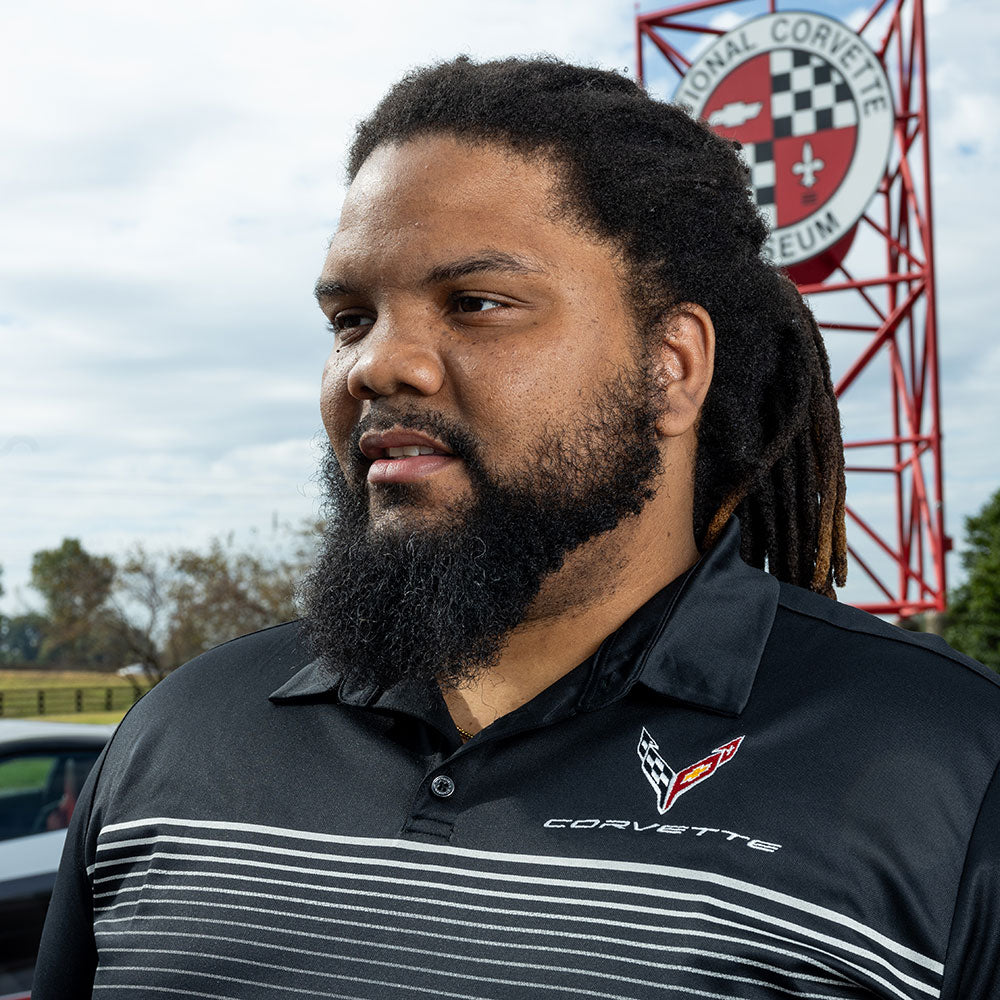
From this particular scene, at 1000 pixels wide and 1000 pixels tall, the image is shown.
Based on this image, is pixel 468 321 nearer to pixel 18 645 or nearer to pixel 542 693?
pixel 542 693

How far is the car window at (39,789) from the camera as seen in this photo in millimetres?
4922

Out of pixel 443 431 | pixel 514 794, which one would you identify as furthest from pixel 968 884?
pixel 443 431

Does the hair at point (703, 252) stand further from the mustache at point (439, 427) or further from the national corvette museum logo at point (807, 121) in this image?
the national corvette museum logo at point (807, 121)

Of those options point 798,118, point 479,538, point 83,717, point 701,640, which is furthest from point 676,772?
point 83,717

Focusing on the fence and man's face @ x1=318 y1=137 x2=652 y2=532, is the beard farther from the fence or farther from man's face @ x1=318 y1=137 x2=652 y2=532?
the fence

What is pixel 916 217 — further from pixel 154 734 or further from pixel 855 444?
pixel 154 734

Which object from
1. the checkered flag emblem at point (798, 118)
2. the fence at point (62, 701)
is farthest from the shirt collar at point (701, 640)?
the fence at point (62, 701)

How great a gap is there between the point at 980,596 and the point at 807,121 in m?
19.6

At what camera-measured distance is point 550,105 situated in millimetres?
1926

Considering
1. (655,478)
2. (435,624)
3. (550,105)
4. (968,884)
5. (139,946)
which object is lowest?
(139,946)

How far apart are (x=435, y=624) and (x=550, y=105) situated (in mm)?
900

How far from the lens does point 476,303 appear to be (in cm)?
A: 175

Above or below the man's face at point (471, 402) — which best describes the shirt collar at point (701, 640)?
below

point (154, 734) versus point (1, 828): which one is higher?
point (154, 734)
